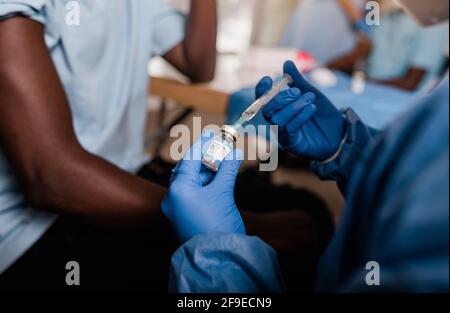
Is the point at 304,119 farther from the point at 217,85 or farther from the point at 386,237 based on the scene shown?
the point at 217,85

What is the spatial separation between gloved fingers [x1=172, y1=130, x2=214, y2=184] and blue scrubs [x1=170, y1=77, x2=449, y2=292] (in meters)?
0.10

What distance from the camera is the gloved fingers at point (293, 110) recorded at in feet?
2.08

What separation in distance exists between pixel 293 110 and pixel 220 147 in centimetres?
19

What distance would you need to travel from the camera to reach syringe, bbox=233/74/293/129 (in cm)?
56

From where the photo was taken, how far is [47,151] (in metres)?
0.59

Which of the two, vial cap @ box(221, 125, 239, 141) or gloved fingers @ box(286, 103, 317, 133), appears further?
gloved fingers @ box(286, 103, 317, 133)

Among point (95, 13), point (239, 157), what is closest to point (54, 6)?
point (95, 13)

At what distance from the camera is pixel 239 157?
0.55 metres

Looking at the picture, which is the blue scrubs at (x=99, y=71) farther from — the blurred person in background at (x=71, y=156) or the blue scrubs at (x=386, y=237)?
the blue scrubs at (x=386, y=237)

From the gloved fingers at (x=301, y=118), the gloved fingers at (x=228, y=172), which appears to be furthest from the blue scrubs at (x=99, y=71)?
the gloved fingers at (x=301, y=118)

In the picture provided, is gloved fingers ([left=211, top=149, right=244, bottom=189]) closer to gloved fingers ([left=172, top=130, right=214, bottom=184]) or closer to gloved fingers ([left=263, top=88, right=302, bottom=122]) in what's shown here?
gloved fingers ([left=172, top=130, right=214, bottom=184])

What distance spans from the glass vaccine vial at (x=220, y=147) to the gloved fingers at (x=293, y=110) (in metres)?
0.15

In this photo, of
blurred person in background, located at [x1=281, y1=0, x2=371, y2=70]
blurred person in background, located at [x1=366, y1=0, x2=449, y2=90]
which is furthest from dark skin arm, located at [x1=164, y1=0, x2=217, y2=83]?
blurred person in background, located at [x1=281, y1=0, x2=371, y2=70]
